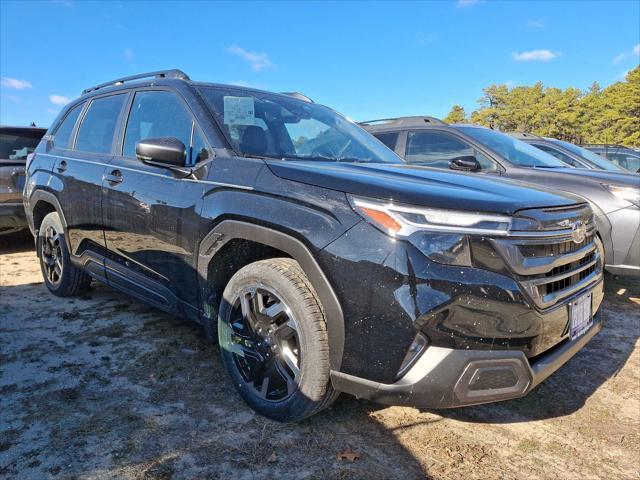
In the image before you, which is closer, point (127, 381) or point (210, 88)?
point (127, 381)

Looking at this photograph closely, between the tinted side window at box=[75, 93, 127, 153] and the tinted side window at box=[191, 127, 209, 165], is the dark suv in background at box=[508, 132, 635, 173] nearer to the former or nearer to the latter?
the tinted side window at box=[191, 127, 209, 165]

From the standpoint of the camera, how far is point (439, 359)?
70.1 inches

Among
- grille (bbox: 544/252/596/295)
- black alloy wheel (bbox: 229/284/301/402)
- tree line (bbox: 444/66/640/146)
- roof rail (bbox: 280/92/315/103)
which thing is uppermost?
tree line (bbox: 444/66/640/146)

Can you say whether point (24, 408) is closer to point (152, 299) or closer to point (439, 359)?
point (152, 299)

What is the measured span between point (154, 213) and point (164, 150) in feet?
1.52

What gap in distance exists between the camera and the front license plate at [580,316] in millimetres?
2158

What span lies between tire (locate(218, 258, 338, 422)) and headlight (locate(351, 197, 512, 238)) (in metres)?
0.49

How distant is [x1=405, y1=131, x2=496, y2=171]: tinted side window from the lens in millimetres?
5093

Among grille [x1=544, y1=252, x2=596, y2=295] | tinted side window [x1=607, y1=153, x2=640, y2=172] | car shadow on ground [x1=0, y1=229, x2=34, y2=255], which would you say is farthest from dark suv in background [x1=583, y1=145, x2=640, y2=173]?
car shadow on ground [x1=0, y1=229, x2=34, y2=255]

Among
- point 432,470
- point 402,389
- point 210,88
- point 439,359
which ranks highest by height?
point 210,88

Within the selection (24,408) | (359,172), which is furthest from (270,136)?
(24,408)

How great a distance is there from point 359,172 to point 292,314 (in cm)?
76

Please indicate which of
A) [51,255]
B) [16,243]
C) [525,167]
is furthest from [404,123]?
[16,243]

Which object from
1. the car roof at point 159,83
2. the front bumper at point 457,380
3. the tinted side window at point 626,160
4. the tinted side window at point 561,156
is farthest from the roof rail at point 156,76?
the tinted side window at point 626,160
